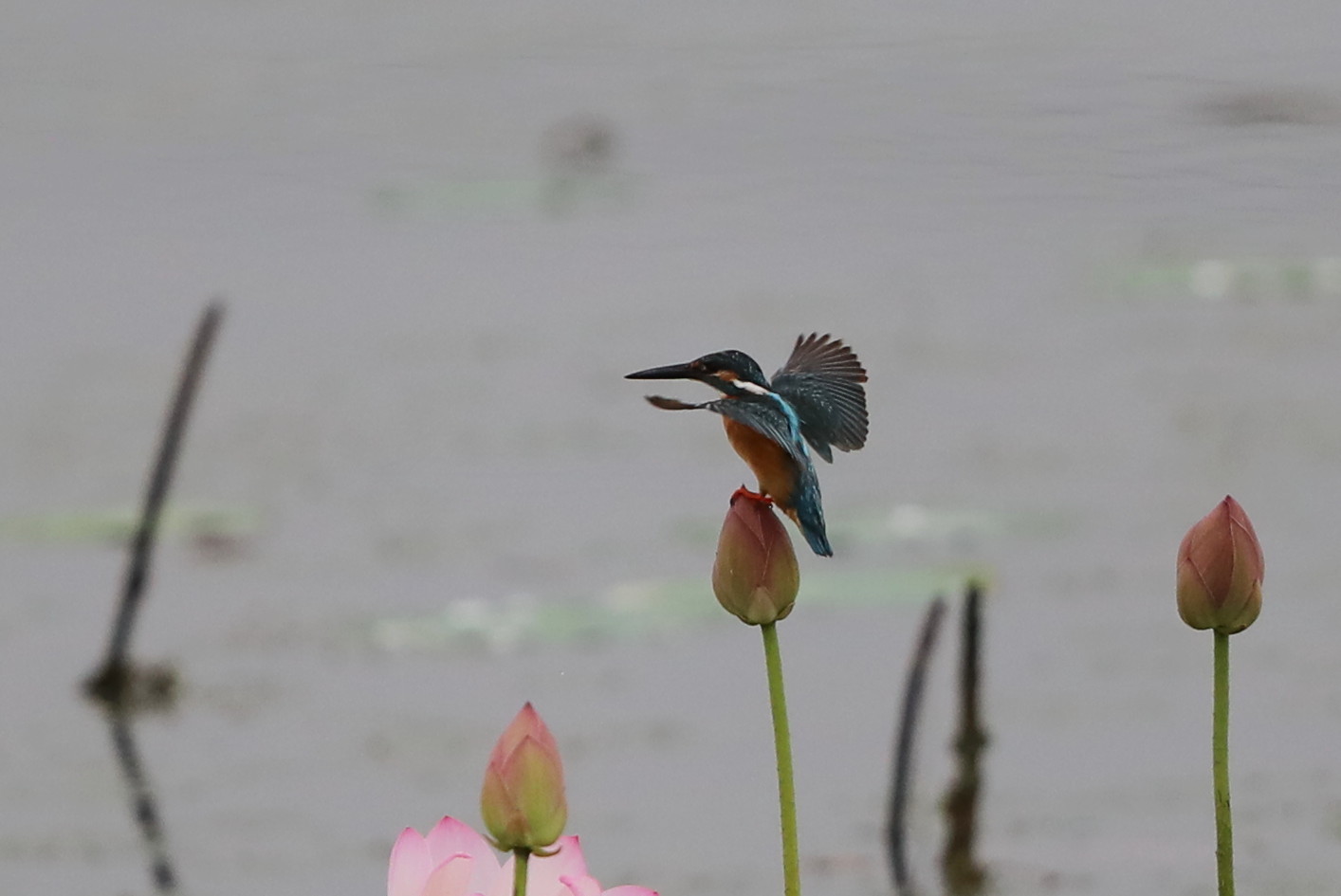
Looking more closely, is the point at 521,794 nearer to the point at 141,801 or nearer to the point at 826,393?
the point at 826,393

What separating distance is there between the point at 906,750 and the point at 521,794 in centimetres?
100

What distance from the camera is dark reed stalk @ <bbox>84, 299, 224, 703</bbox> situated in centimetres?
157

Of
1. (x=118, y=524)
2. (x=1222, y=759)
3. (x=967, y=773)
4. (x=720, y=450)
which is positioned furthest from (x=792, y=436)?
(x=720, y=450)

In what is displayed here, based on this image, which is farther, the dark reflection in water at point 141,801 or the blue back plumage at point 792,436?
the dark reflection in water at point 141,801

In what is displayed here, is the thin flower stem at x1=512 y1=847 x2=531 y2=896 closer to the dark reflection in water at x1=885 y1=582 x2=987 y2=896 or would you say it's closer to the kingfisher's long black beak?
the kingfisher's long black beak

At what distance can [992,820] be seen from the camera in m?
1.52

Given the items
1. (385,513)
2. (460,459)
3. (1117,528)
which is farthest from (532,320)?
(1117,528)

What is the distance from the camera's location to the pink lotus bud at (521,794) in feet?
1.15

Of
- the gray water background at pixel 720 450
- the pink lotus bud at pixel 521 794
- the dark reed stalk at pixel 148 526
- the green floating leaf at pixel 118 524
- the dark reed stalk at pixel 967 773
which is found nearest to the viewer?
the pink lotus bud at pixel 521 794

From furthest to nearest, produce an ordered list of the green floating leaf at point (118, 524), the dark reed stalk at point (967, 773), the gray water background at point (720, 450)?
the green floating leaf at point (118, 524) → the dark reed stalk at point (967, 773) → the gray water background at point (720, 450)

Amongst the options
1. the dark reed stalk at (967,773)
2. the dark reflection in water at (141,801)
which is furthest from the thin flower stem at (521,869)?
the dark reflection in water at (141,801)

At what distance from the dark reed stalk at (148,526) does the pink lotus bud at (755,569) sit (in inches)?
47.0

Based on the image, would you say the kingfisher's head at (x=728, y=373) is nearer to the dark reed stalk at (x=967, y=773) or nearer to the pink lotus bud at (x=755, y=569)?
the pink lotus bud at (x=755, y=569)

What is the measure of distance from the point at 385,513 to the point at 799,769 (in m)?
0.75
